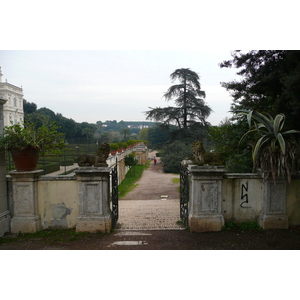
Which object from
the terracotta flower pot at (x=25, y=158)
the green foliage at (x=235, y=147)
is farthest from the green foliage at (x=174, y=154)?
the terracotta flower pot at (x=25, y=158)

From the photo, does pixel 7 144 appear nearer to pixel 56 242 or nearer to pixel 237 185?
pixel 56 242

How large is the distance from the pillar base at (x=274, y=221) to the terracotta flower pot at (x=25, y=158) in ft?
19.0

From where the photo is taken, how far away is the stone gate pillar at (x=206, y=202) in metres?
5.64

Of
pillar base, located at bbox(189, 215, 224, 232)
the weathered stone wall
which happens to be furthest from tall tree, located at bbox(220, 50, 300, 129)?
the weathered stone wall

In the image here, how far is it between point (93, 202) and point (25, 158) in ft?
6.30

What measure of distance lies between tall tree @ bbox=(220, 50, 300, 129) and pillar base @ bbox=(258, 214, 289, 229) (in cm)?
251

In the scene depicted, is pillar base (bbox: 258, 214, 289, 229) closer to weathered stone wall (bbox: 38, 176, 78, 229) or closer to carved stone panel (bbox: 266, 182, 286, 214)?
carved stone panel (bbox: 266, 182, 286, 214)

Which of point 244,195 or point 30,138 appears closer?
point 30,138

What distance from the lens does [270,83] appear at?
22.9ft

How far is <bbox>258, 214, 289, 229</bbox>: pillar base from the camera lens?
18.6 feet

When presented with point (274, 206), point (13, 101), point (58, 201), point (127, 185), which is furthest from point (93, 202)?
point (13, 101)

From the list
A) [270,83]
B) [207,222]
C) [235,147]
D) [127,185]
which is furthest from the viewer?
[127,185]

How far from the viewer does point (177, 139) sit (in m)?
28.5

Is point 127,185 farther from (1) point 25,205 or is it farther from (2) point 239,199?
(2) point 239,199
